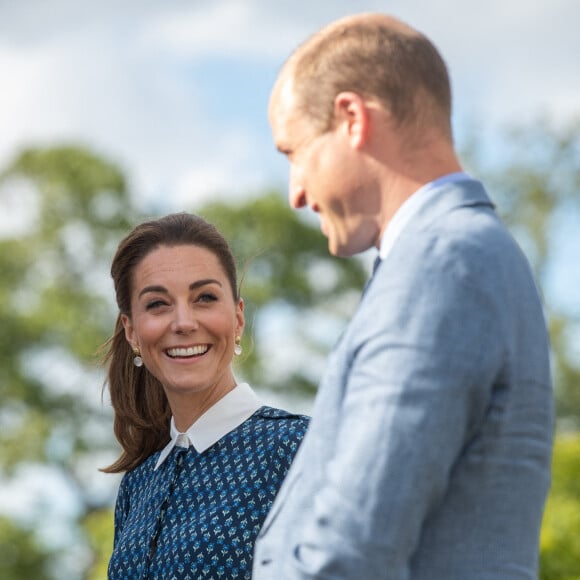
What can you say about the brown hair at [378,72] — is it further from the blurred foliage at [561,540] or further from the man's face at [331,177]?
the blurred foliage at [561,540]

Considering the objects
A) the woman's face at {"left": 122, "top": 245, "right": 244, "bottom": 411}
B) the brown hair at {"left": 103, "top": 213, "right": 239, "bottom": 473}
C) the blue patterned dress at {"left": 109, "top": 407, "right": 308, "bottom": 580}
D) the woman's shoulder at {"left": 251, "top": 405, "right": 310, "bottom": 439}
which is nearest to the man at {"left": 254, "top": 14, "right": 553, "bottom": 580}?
the blue patterned dress at {"left": 109, "top": 407, "right": 308, "bottom": 580}

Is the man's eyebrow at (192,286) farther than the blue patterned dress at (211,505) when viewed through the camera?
Yes

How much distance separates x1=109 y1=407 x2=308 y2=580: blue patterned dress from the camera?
3240 mm

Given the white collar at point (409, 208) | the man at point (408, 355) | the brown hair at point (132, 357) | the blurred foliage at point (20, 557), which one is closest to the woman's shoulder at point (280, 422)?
the brown hair at point (132, 357)

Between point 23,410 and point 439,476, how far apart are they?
1969 cm

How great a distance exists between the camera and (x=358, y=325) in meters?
1.79

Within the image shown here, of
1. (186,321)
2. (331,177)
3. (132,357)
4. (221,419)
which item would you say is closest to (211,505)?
(221,419)

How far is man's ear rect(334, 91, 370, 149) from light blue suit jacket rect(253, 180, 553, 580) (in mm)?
153

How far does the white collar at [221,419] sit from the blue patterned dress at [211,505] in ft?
0.06

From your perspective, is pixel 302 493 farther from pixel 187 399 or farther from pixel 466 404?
pixel 187 399

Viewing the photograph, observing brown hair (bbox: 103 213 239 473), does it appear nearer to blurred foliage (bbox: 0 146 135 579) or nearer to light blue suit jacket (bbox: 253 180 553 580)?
light blue suit jacket (bbox: 253 180 553 580)

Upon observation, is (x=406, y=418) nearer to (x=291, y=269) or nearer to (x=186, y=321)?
(x=186, y=321)

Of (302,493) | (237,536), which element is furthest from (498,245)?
(237,536)

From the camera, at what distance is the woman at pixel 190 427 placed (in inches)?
130
